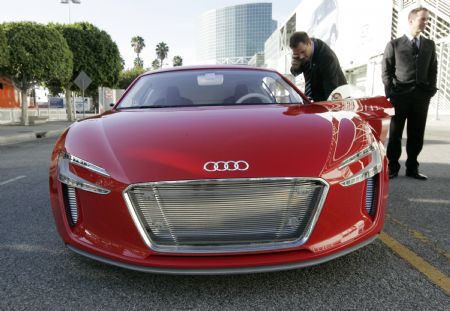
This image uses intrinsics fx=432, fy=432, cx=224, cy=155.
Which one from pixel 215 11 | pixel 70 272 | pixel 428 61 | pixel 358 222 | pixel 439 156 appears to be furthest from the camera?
pixel 215 11

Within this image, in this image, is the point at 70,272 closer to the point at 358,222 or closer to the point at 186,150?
the point at 186,150

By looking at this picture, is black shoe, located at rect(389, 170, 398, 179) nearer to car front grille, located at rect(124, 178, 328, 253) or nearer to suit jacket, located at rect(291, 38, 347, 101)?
suit jacket, located at rect(291, 38, 347, 101)

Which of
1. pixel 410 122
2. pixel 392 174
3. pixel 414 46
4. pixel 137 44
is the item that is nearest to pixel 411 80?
pixel 414 46

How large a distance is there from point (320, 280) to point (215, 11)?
152786mm

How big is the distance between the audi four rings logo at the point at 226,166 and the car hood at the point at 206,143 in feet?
0.07

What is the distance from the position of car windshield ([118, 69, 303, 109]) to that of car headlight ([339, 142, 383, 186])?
1144 mm

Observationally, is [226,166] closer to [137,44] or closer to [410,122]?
[410,122]

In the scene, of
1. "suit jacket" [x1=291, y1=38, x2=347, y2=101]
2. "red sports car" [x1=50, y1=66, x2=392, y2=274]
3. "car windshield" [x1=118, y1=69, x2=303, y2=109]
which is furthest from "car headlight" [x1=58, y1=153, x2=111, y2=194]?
"suit jacket" [x1=291, y1=38, x2=347, y2=101]

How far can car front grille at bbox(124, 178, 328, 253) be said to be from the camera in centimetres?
204

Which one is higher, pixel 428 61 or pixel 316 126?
pixel 428 61

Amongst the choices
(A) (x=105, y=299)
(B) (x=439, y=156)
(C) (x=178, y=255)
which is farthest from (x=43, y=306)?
(B) (x=439, y=156)

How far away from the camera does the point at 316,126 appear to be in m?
2.50

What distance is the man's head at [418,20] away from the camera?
481cm

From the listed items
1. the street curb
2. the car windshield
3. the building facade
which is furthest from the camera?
the building facade
